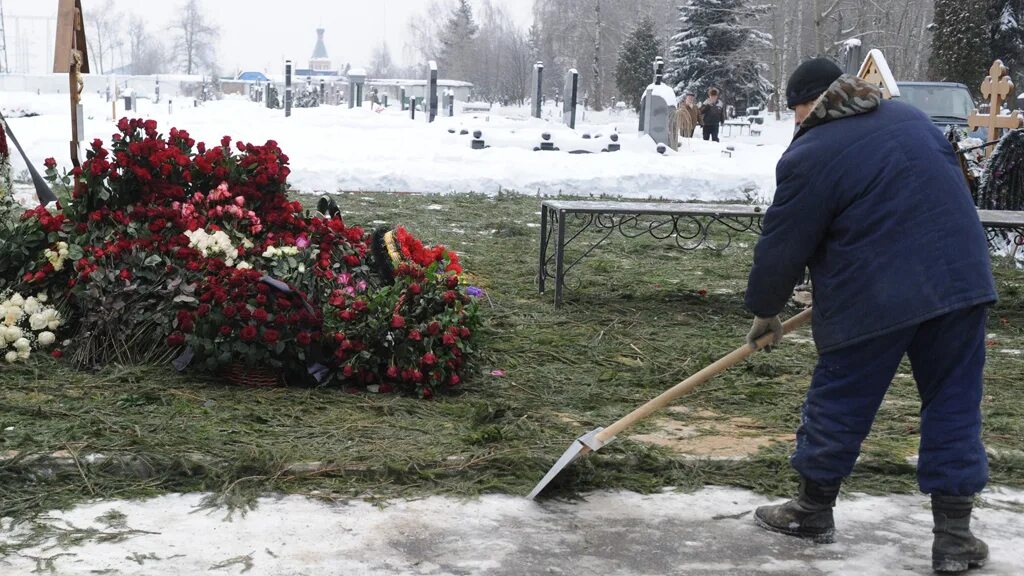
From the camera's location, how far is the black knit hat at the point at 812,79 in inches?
137

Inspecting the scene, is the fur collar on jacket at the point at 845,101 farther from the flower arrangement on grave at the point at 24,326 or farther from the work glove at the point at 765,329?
the flower arrangement on grave at the point at 24,326

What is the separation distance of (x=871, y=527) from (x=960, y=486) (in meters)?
0.48

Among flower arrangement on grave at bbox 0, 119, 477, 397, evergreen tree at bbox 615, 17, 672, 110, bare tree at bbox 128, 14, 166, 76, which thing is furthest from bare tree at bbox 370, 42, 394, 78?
flower arrangement on grave at bbox 0, 119, 477, 397

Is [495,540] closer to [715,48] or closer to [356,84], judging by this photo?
[715,48]

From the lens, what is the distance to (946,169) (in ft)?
11.1

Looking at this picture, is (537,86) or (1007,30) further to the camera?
(537,86)

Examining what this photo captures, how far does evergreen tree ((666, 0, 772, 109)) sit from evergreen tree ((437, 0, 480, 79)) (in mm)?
35005

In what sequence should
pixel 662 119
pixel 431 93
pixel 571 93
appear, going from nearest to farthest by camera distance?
pixel 662 119, pixel 571 93, pixel 431 93

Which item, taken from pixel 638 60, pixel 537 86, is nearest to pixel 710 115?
pixel 537 86

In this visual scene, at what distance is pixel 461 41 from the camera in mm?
77938

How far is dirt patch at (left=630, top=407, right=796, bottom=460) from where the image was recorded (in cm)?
445

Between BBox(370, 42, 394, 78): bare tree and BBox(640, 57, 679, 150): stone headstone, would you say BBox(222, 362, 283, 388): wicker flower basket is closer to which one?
BBox(640, 57, 679, 150): stone headstone

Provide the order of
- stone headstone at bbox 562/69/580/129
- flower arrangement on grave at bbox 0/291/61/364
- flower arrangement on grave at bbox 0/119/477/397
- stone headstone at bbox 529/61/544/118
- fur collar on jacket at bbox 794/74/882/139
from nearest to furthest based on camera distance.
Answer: fur collar on jacket at bbox 794/74/882/139
flower arrangement on grave at bbox 0/119/477/397
flower arrangement on grave at bbox 0/291/61/364
stone headstone at bbox 562/69/580/129
stone headstone at bbox 529/61/544/118

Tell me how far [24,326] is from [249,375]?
1.32 meters
